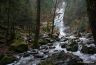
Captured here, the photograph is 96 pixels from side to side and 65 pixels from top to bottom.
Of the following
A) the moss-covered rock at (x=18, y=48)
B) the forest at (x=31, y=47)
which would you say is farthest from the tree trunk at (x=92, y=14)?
the moss-covered rock at (x=18, y=48)

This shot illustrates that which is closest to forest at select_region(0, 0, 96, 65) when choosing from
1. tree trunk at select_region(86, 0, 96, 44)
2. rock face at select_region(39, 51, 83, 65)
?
rock face at select_region(39, 51, 83, 65)

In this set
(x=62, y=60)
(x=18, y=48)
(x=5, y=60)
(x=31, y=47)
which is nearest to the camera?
(x=62, y=60)

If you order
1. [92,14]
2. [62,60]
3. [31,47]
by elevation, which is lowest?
[62,60]

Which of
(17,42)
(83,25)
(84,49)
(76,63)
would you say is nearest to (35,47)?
(17,42)

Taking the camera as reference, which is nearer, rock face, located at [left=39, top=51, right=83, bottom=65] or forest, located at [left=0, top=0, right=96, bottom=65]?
rock face, located at [left=39, top=51, right=83, bottom=65]

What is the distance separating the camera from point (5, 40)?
2019cm

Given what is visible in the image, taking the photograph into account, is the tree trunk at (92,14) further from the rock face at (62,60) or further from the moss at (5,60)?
the moss at (5,60)

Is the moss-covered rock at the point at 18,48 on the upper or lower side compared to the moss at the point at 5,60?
upper

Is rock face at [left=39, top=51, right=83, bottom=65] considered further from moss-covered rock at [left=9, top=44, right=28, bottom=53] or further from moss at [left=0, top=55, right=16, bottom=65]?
moss-covered rock at [left=9, top=44, right=28, bottom=53]

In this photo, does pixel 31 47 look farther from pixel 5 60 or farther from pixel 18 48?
pixel 5 60

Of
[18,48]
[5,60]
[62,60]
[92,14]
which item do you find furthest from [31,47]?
[92,14]

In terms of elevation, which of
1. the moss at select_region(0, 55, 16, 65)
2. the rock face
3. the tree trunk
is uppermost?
the tree trunk

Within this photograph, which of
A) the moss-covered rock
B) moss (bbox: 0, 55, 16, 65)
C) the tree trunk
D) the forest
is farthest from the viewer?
the moss-covered rock

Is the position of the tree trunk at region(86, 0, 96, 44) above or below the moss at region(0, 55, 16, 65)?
above
